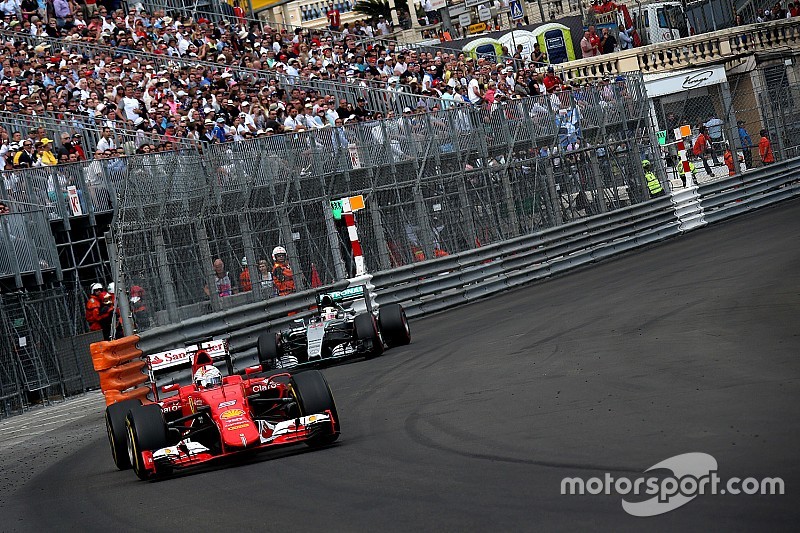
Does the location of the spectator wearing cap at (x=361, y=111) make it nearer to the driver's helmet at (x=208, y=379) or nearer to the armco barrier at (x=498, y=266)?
the armco barrier at (x=498, y=266)

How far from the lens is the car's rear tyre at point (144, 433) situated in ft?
31.2

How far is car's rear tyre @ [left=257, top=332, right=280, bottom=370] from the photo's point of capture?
1609 cm

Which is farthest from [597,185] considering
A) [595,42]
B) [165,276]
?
[595,42]

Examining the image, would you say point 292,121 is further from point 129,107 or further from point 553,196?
point 553,196

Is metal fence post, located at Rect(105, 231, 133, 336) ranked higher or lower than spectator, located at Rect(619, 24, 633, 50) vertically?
lower

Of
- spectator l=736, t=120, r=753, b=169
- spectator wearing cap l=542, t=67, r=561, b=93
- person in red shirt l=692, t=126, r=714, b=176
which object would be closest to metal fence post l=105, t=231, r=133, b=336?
spectator l=736, t=120, r=753, b=169

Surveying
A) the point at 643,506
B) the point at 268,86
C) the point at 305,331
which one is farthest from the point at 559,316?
the point at 268,86

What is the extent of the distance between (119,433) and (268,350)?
5.90m

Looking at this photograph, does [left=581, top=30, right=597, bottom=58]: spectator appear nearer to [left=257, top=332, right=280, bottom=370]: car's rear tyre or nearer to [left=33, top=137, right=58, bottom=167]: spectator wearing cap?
[left=33, top=137, right=58, bottom=167]: spectator wearing cap

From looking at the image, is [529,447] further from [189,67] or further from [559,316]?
[189,67]

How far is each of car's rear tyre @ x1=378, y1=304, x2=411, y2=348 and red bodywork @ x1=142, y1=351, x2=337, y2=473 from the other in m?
6.29

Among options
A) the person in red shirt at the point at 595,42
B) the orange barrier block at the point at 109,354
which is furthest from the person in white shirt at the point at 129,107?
the person in red shirt at the point at 595,42

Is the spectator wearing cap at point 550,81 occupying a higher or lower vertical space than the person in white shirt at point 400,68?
lower

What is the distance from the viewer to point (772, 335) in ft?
36.3
